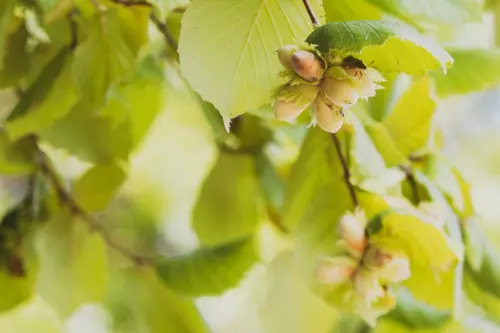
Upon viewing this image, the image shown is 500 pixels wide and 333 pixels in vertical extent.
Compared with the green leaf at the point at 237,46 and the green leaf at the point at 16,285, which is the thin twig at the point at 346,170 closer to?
the green leaf at the point at 237,46

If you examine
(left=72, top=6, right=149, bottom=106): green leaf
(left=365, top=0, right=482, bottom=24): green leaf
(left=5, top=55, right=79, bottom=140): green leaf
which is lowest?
(left=5, top=55, right=79, bottom=140): green leaf

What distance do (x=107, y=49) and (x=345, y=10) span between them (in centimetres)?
10

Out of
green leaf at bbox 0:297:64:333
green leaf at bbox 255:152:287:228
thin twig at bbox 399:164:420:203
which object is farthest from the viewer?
green leaf at bbox 0:297:64:333

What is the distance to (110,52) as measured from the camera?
10.7 inches

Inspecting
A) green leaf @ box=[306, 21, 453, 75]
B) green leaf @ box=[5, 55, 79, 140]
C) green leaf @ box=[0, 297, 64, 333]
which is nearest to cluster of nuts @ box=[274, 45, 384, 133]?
green leaf @ box=[306, 21, 453, 75]

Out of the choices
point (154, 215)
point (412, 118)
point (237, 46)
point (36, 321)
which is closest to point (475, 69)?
point (412, 118)

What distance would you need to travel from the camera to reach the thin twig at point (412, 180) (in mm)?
265

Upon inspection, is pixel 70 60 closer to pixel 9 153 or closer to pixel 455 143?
pixel 9 153

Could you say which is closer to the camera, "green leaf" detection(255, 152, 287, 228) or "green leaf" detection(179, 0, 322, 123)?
"green leaf" detection(179, 0, 322, 123)

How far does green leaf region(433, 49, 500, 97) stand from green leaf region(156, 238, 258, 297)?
124 mm

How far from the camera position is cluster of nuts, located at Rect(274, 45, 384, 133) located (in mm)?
180

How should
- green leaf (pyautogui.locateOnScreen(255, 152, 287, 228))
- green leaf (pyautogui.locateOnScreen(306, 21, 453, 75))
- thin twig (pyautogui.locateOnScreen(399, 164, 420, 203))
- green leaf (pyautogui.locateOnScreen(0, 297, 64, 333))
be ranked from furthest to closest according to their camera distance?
green leaf (pyautogui.locateOnScreen(0, 297, 64, 333)) < green leaf (pyautogui.locateOnScreen(255, 152, 287, 228)) < thin twig (pyautogui.locateOnScreen(399, 164, 420, 203)) < green leaf (pyautogui.locateOnScreen(306, 21, 453, 75))

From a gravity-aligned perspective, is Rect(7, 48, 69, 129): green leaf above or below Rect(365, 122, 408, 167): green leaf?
above

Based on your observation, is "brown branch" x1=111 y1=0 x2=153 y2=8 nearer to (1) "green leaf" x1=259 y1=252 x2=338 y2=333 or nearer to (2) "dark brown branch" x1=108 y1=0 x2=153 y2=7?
(2) "dark brown branch" x1=108 y1=0 x2=153 y2=7
